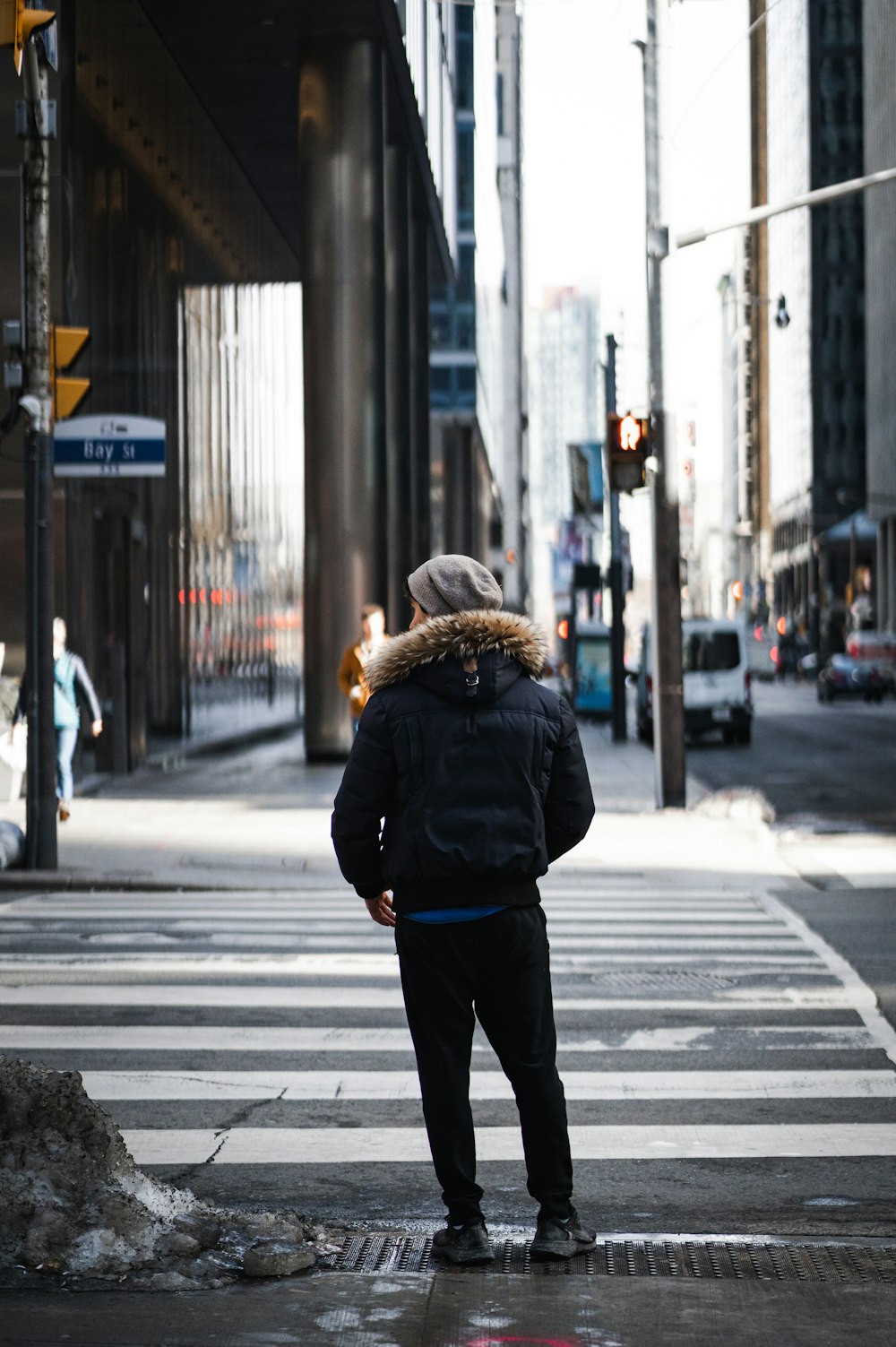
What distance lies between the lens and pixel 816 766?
29.0m

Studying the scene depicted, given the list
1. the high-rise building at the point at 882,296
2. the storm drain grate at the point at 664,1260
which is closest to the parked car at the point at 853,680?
the high-rise building at the point at 882,296

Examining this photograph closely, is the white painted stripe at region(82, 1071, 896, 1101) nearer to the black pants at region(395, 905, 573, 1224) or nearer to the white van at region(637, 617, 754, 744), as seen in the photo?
the black pants at region(395, 905, 573, 1224)

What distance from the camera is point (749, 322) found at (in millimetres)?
191750

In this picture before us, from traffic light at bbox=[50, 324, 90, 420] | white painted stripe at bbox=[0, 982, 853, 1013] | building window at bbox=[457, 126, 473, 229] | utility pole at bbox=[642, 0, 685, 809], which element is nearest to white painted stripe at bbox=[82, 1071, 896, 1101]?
white painted stripe at bbox=[0, 982, 853, 1013]

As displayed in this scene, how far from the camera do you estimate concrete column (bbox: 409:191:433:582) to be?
3828 centimetres

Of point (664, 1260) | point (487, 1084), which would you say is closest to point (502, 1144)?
point (487, 1084)

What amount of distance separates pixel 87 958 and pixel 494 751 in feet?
19.5

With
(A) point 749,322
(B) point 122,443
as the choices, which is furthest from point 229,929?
(A) point 749,322

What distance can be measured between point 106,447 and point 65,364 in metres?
1.61

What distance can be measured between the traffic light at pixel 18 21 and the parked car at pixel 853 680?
56415 millimetres

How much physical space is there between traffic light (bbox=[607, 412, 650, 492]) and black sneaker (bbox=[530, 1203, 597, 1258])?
1520 cm

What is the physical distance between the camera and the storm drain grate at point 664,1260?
471cm

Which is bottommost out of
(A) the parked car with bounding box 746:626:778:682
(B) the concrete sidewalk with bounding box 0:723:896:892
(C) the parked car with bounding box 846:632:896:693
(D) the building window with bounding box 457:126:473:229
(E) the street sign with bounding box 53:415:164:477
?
(A) the parked car with bounding box 746:626:778:682

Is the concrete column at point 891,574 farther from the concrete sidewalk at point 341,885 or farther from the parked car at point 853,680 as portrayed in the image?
the concrete sidewalk at point 341,885
